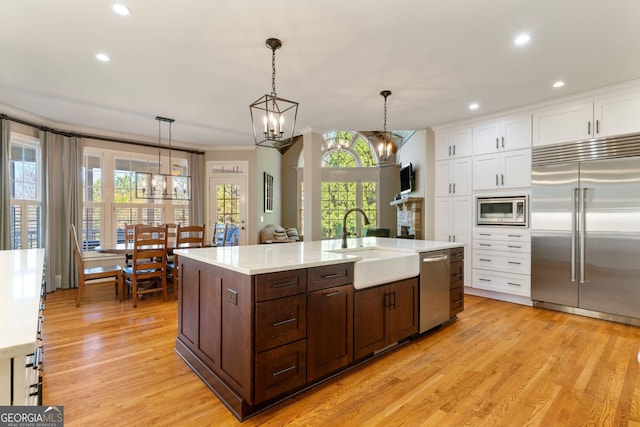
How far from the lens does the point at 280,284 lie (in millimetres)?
1912

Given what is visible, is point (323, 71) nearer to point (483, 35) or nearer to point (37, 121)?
point (483, 35)

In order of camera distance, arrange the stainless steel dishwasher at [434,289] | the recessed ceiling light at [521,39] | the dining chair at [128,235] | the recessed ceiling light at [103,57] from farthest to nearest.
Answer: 1. the dining chair at [128,235]
2. the stainless steel dishwasher at [434,289]
3. the recessed ceiling light at [103,57]
4. the recessed ceiling light at [521,39]

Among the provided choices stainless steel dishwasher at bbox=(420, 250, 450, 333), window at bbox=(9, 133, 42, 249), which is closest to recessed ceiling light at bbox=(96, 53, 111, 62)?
window at bbox=(9, 133, 42, 249)

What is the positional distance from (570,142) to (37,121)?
7143mm

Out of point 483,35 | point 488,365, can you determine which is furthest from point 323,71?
point 488,365

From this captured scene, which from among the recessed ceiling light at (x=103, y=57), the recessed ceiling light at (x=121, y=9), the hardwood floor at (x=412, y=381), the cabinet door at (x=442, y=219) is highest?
the recessed ceiling light at (x=121, y=9)

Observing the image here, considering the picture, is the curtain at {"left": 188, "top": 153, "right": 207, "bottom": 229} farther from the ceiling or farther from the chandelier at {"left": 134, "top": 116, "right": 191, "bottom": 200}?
the ceiling

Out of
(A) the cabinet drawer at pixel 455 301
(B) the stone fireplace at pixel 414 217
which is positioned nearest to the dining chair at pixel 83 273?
(A) the cabinet drawer at pixel 455 301

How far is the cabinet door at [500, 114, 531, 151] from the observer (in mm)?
4098

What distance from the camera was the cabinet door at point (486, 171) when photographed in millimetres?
4359

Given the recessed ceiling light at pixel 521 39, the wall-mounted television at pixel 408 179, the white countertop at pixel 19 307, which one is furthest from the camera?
the wall-mounted television at pixel 408 179

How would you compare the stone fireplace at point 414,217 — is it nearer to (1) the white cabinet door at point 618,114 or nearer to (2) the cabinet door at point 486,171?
(2) the cabinet door at point 486,171

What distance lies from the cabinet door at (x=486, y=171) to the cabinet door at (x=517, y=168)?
0.29 feet

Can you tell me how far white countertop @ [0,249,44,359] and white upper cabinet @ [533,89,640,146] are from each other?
489 centimetres
